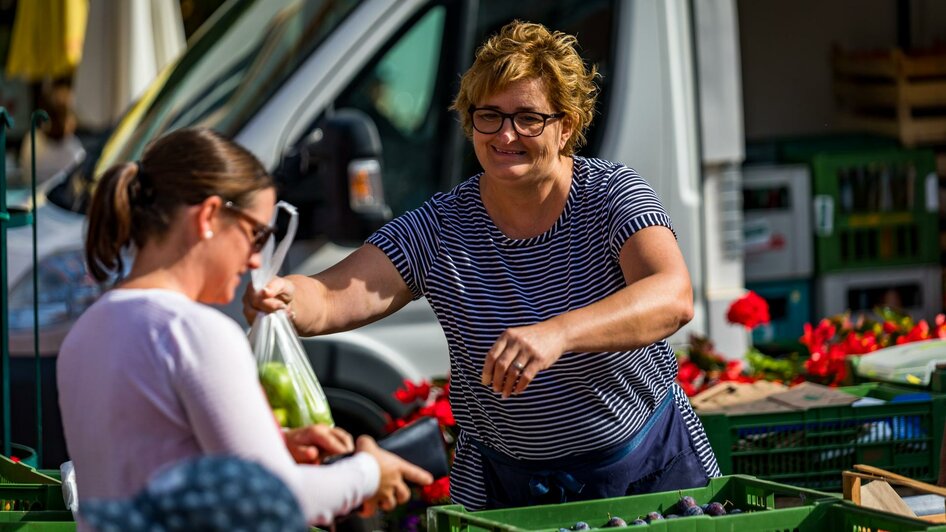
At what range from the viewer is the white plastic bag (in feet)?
8.15

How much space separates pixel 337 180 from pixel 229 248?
9.47ft

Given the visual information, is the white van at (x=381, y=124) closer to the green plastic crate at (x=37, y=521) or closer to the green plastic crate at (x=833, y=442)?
the green plastic crate at (x=833, y=442)

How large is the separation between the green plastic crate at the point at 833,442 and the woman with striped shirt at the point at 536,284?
0.61m

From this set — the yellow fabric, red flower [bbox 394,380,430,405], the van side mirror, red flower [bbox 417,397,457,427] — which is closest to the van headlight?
the van side mirror

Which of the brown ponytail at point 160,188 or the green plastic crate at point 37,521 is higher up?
the brown ponytail at point 160,188

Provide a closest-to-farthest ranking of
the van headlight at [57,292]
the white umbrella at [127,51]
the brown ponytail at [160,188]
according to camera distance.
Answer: the brown ponytail at [160,188], the van headlight at [57,292], the white umbrella at [127,51]

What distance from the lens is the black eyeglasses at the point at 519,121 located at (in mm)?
3057

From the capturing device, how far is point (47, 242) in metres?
5.38

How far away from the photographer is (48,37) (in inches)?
392

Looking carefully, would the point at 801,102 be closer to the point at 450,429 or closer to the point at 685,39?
the point at 685,39

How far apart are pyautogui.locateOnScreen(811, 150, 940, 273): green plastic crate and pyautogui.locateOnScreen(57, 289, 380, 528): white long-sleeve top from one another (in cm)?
570

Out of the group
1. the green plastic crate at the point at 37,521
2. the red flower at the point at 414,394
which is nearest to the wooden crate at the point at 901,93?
the red flower at the point at 414,394

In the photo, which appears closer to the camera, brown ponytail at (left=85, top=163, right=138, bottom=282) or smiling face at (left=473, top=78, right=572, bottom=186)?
brown ponytail at (left=85, top=163, right=138, bottom=282)

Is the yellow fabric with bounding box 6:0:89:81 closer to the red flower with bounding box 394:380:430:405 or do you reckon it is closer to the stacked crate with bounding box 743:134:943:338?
the stacked crate with bounding box 743:134:943:338
